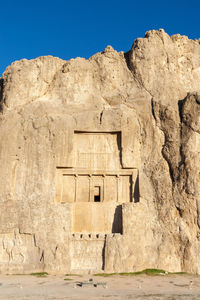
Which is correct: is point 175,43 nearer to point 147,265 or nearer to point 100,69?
point 100,69

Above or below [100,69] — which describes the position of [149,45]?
above

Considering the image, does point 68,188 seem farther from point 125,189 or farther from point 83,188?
point 125,189

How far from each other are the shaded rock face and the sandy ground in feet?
5.37

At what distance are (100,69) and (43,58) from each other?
3.74 m

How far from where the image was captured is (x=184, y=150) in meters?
19.1

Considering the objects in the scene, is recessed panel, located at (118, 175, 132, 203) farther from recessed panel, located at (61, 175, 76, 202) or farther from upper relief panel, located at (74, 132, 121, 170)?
recessed panel, located at (61, 175, 76, 202)

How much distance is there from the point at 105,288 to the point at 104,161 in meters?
8.44

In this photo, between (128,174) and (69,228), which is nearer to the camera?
(69,228)

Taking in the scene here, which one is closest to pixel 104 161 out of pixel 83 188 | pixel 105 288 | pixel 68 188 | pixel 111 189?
pixel 111 189

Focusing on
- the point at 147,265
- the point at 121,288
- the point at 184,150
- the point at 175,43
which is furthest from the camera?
the point at 175,43

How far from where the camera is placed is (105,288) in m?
13.3

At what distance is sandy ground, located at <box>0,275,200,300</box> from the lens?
12.0 m

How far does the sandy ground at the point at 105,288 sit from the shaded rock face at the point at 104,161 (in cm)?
164

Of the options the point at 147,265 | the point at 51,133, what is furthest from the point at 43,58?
the point at 147,265
